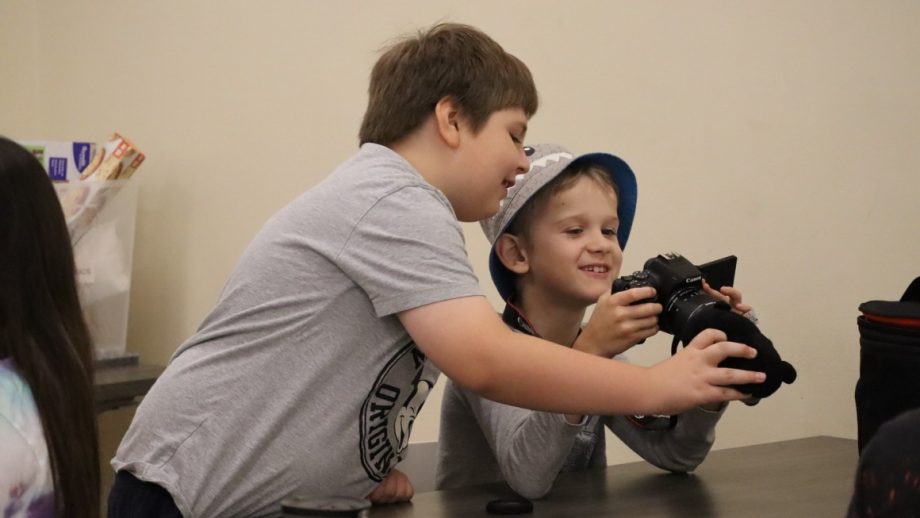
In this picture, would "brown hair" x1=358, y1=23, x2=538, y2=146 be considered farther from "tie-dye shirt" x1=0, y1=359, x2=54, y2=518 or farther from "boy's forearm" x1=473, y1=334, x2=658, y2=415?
"tie-dye shirt" x1=0, y1=359, x2=54, y2=518

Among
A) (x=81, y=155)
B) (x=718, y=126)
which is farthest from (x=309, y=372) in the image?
(x=81, y=155)

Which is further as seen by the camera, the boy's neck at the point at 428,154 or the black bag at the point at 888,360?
the boy's neck at the point at 428,154

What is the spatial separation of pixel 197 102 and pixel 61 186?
0.39 m

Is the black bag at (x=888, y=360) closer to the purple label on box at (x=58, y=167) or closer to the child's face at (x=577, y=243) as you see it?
the child's face at (x=577, y=243)

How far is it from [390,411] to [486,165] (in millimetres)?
281

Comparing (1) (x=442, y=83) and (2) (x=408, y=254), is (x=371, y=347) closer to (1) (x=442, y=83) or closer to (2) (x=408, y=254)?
(2) (x=408, y=254)

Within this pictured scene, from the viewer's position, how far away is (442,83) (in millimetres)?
1186

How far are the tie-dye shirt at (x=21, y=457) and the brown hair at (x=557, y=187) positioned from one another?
659 mm

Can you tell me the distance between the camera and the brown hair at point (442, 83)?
118cm

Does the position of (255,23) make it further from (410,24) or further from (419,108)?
(419,108)

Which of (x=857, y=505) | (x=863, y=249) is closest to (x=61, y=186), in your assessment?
(x=863, y=249)

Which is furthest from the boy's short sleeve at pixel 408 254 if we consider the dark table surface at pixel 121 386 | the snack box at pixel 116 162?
the snack box at pixel 116 162

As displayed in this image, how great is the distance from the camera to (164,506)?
1094 mm

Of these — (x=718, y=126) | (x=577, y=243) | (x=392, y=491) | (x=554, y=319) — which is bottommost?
(x=392, y=491)
